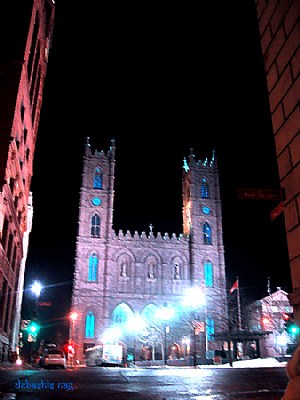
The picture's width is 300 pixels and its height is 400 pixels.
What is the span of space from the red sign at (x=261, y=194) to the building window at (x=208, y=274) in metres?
58.1

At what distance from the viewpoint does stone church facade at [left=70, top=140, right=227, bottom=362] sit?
57.5 meters

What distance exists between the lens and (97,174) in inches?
2628

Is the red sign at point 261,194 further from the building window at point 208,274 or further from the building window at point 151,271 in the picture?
the building window at point 208,274

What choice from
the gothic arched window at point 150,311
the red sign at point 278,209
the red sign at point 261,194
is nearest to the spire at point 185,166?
the gothic arched window at point 150,311

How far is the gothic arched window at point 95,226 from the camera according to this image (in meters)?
62.0

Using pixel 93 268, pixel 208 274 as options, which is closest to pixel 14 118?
pixel 93 268

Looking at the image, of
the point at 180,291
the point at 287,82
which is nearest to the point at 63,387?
the point at 287,82

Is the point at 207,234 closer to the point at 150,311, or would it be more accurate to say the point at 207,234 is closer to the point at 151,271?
the point at 151,271

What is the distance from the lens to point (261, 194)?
21.8 feet

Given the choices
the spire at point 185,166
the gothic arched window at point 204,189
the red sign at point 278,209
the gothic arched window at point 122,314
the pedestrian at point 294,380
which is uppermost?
the spire at point 185,166

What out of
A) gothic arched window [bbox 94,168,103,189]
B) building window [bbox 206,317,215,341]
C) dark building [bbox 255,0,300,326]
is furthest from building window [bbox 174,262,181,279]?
dark building [bbox 255,0,300,326]

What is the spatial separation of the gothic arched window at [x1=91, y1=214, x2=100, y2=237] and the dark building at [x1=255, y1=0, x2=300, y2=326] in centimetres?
5576

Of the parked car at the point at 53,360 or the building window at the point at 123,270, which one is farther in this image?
the building window at the point at 123,270

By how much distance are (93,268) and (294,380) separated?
190 ft
